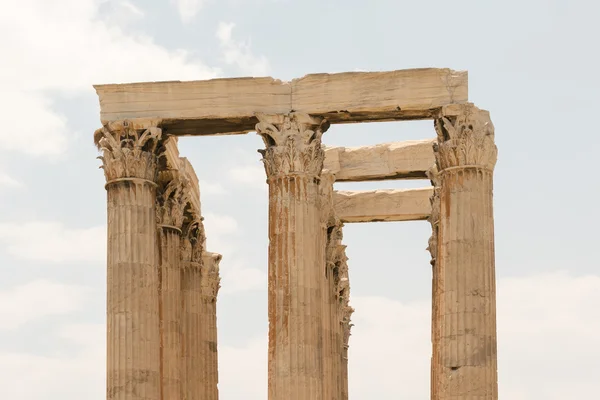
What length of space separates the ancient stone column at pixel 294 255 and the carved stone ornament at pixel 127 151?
358 centimetres

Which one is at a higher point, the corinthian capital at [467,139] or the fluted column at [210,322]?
the corinthian capital at [467,139]

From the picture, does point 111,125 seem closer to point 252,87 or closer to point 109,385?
point 252,87

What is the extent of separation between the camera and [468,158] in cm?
5491

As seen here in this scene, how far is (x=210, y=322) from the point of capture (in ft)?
A: 222

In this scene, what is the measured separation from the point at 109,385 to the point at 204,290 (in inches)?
529

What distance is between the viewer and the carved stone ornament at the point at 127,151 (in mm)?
56750

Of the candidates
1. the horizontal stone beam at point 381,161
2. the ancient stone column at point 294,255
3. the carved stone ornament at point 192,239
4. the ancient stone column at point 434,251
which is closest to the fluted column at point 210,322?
the carved stone ornament at point 192,239

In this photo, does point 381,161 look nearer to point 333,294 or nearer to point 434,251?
point 434,251

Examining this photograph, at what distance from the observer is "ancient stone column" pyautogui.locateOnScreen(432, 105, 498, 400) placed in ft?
177

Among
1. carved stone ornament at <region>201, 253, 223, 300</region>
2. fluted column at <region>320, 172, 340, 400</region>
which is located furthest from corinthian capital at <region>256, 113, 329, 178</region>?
carved stone ornament at <region>201, 253, 223, 300</region>

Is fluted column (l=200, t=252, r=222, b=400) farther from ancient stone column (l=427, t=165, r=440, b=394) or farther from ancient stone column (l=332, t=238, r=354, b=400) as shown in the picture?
ancient stone column (l=427, t=165, r=440, b=394)

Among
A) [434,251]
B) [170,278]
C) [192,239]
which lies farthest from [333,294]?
[170,278]

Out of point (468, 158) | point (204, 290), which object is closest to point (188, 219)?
point (204, 290)

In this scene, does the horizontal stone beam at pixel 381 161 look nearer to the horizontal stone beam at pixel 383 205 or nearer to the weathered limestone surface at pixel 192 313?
the horizontal stone beam at pixel 383 205
